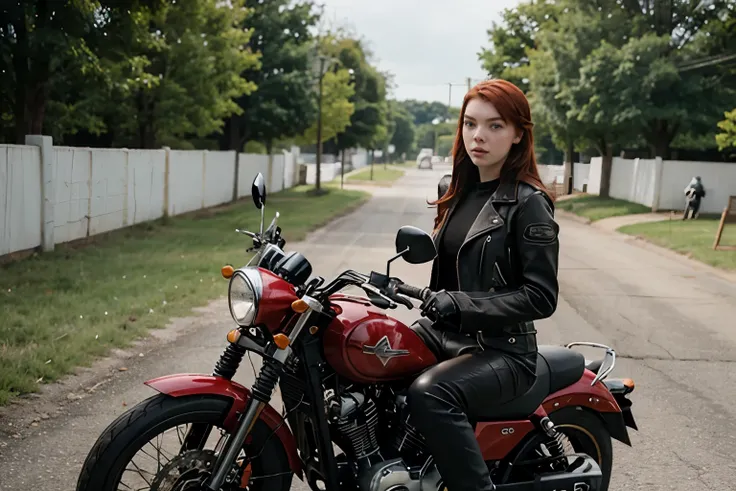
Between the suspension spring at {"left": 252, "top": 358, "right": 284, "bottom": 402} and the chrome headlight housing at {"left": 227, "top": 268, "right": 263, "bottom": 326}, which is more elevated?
the chrome headlight housing at {"left": 227, "top": 268, "right": 263, "bottom": 326}

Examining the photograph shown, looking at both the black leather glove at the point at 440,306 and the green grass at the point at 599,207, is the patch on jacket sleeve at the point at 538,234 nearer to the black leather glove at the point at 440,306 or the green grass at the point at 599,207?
the black leather glove at the point at 440,306

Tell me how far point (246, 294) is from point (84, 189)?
13.1 m

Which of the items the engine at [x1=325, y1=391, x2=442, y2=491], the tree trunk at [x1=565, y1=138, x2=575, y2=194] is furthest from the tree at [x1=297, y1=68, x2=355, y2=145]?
the engine at [x1=325, y1=391, x2=442, y2=491]

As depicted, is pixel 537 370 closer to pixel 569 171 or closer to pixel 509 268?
pixel 509 268

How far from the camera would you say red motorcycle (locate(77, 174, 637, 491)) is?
9.52 ft

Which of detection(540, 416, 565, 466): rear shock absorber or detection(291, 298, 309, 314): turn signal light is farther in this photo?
detection(540, 416, 565, 466): rear shock absorber

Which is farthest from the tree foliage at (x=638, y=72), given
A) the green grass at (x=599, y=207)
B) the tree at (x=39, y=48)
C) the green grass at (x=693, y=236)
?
the tree at (x=39, y=48)

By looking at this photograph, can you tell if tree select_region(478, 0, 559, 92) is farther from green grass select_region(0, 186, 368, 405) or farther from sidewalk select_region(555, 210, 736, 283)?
green grass select_region(0, 186, 368, 405)

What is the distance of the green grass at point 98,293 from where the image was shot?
6.44 metres

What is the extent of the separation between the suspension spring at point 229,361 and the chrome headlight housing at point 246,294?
0.63 ft

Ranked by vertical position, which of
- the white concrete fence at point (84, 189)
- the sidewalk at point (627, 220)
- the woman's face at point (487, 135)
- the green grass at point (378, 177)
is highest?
the woman's face at point (487, 135)

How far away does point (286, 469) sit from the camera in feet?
10.4

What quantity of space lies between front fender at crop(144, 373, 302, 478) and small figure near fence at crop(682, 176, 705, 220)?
24250 mm

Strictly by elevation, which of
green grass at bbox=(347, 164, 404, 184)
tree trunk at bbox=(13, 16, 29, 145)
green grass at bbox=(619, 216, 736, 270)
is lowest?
green grass at bbox=(347, 164, 404, 184)
